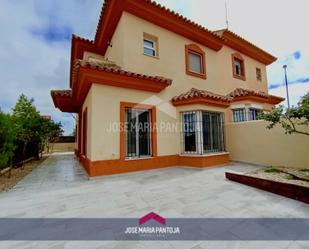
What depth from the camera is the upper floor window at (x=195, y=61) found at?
10961mm

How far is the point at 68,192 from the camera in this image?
5.54 metres

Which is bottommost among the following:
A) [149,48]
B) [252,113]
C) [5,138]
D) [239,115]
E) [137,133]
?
[5,138]

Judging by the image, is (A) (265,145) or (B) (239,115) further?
(B) (239,115)

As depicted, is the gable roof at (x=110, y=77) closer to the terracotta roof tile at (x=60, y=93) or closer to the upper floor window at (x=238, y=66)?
the terracotta roof tile at (x=60, y=93)

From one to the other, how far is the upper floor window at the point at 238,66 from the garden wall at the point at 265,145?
572 cm

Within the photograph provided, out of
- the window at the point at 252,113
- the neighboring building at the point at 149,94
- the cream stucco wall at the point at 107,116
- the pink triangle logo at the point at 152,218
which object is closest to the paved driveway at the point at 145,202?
the pink triangle logo at the point at 152,218

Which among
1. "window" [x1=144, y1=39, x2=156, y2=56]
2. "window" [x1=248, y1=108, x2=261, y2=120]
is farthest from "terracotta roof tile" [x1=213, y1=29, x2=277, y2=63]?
"window" [x1=248, y1=108, x2=261, y2=120]

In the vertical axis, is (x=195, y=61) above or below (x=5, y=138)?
above

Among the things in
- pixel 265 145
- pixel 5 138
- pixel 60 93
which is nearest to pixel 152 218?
pixel 5 138

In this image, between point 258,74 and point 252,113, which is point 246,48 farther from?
point 252,113

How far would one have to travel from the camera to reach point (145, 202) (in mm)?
4598

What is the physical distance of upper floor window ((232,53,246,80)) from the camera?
1419 cm

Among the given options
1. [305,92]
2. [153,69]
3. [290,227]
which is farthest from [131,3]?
[290,227]

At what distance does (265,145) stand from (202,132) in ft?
11.8
